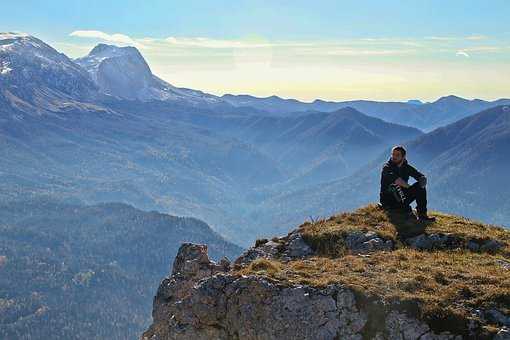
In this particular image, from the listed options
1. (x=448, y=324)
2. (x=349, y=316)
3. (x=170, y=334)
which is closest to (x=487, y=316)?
(x=448, y=324)

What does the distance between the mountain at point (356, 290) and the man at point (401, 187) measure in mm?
2494

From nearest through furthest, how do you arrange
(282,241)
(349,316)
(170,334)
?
(349,316) → (170,334) → (282,241)

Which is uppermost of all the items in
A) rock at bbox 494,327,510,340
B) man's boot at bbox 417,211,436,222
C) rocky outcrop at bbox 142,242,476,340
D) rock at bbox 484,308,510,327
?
man's boot at bbox 417,211,436,222

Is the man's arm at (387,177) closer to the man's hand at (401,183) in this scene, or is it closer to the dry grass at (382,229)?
the man's hand at (401,183)

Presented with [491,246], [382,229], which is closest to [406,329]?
[491,246]

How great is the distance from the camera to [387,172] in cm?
3195

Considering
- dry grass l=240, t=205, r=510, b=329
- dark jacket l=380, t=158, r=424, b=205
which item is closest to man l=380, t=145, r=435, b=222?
dark jacket l=380, t=158, r=424, b=205

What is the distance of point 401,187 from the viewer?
1225 inches

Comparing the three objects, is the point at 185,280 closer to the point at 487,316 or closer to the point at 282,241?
the point at 282,241

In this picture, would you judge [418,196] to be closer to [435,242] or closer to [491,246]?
[435,242]

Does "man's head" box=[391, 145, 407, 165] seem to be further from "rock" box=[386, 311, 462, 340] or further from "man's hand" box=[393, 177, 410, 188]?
"rock" box=[386, 311, 462, 340]

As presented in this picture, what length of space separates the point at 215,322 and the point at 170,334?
217cm

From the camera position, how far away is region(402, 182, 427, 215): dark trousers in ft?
99.8

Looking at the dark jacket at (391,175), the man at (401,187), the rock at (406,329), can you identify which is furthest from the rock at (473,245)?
the rock at (406,329)
